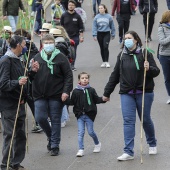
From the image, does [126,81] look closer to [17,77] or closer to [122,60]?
[122,60]

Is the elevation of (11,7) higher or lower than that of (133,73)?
higher

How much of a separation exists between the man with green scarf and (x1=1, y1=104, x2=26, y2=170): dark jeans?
2.46ft

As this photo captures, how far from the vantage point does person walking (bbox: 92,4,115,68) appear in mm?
18562

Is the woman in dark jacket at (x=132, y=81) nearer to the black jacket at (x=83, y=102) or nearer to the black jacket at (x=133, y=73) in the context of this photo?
the black jacket at (x=133, y=73)

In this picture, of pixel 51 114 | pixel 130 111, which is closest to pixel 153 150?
pixel 130 111

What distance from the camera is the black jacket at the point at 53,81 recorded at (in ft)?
36.3

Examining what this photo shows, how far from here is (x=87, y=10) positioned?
94.3ft

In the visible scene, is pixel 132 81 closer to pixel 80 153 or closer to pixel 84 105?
pixel 84 105

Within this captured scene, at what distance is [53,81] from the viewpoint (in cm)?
1109

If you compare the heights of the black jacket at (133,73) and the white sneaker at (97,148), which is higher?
the black jacket at (133,73)

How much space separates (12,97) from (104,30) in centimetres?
856

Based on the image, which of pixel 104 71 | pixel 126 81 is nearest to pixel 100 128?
pixel 126 81

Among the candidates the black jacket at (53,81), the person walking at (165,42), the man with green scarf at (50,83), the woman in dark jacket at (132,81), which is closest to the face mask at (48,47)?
the man with green scarf at (50,83)

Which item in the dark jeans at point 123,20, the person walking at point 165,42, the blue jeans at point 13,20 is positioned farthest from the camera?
the blue jeans at point 13,20
